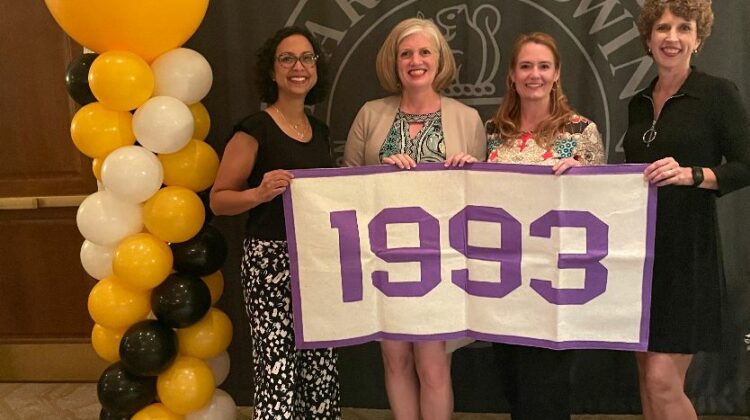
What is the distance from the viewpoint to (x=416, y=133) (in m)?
1.90

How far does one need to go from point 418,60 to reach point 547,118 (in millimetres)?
433

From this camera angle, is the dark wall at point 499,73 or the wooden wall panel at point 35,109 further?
the wooden wall panel at point 35,109

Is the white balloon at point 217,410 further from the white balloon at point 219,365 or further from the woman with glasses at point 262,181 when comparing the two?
the woman with glasses at point 262,181

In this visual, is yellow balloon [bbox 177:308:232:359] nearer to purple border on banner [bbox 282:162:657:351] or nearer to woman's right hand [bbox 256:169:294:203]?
purple border on banner [bbox 282:162:657:351]

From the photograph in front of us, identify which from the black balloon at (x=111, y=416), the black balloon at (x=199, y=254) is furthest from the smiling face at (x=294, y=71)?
the black balloon at (x=111, y=416)

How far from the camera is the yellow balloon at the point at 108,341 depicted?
6.85 feet

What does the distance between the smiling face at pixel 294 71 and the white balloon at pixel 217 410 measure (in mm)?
1154

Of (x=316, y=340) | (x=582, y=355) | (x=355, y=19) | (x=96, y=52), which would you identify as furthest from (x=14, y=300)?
(x=582, y=355)

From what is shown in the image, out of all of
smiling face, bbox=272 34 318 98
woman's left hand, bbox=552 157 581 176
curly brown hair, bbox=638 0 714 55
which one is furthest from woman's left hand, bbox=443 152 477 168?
curly brown hair, bbox=638 0 714 55

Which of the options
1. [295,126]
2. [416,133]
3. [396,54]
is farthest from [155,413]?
[396,54]

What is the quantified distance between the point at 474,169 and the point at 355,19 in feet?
3.26

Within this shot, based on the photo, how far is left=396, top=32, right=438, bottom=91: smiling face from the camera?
6.05 ft

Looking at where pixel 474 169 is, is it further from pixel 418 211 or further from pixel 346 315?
pixel 346 315

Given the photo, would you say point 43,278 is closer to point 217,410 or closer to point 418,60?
point 217,410
